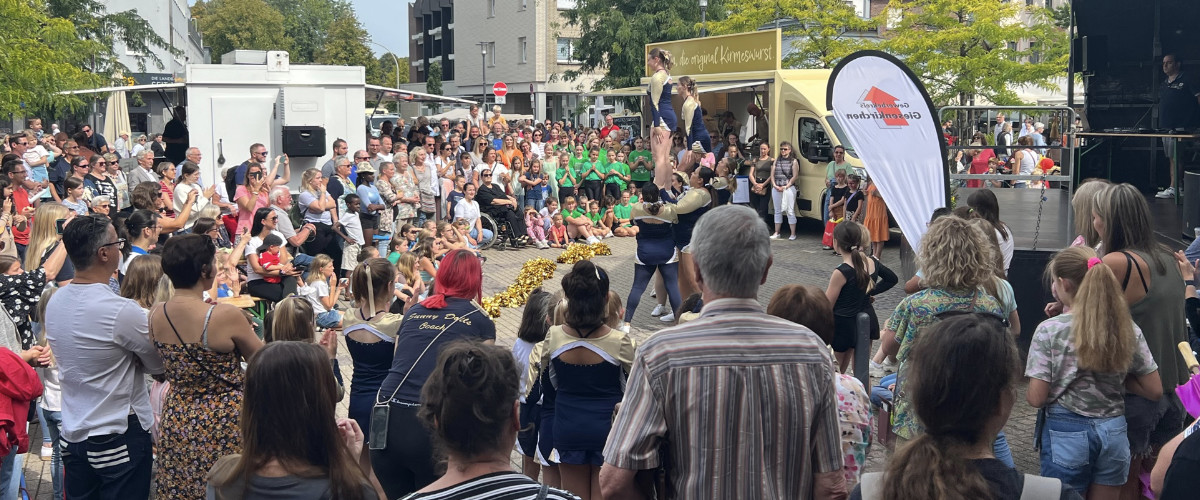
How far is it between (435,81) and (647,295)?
53.4 meters

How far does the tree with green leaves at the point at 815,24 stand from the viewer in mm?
26828

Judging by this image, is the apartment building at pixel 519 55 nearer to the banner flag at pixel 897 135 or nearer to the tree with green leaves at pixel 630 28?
the tree with green leaves at pixel 630 28

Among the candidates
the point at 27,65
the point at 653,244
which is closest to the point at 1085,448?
the point at 653,244

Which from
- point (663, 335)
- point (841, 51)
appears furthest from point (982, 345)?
point (841, 51)

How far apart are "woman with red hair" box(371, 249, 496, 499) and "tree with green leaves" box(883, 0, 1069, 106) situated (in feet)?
70.1

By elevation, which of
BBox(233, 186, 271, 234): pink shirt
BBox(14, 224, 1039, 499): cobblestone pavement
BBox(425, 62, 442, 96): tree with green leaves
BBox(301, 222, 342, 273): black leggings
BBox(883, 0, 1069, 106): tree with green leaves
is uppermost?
BBox(425, 62, 442, 96): tree with green leaves

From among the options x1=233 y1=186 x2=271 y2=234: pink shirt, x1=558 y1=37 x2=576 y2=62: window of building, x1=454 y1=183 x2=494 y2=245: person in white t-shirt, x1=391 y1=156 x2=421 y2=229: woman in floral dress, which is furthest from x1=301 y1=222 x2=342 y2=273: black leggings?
x1=558 y1=37 x2=576 y2=62: window of building

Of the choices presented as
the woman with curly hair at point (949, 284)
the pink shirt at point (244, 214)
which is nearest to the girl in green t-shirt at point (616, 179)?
the pink shirt at point (244, 214)

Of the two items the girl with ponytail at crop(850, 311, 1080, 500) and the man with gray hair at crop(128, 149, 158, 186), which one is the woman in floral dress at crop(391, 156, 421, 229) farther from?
the girl with ponytail at crop(850, 311, 1080, 500)

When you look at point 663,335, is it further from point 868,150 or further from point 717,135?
point 717,135

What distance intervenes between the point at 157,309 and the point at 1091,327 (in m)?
3.63

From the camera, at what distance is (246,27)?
67625mm

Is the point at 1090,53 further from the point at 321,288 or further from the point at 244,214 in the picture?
the point at 244,214

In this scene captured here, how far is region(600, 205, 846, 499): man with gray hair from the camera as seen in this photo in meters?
3.01
